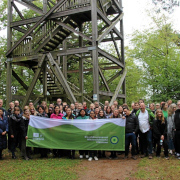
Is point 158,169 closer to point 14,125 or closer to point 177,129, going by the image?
point 177,129

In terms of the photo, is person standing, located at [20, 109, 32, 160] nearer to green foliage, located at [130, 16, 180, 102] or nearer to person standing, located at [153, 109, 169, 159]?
person standing, located at [153, 109, 169, 159]

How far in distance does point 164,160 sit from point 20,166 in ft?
15.1

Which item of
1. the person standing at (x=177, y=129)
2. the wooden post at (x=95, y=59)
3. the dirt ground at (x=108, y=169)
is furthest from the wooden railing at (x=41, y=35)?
the dirt ground at (x=108, y=169)

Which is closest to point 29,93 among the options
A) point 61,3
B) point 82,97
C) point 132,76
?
→ point 82,97

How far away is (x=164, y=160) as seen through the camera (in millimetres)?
7859

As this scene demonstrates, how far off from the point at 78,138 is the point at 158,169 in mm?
2924

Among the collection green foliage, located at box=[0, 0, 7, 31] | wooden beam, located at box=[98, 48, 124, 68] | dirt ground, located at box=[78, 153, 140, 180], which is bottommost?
dirt ground, located at box=[78, 153, 140, 180]

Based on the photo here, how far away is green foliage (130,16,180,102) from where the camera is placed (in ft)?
60.1

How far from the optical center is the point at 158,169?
679cm

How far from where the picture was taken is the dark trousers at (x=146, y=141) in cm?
838

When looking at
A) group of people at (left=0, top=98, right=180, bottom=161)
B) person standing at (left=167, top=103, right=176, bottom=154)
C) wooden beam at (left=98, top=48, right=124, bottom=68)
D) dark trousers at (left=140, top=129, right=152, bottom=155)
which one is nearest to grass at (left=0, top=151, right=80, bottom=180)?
group of people at (left=0, top=98, right=180, bottom=161)

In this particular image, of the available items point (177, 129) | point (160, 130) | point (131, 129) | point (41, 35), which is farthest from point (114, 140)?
point (41, 35)

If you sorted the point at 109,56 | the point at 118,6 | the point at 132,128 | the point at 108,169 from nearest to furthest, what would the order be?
the point at 108,169 → the point at 132,128 → the point at 109,56 → the point at 118,6

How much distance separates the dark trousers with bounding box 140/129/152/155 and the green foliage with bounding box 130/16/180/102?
1033cm
